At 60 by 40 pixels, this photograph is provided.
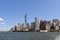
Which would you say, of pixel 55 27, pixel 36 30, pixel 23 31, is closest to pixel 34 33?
pixel 36 30

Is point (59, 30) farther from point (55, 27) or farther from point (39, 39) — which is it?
point (39, 39)

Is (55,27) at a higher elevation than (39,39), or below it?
higher

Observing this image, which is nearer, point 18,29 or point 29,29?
point 29,29

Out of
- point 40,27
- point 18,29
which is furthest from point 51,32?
point 18,29

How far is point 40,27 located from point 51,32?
3.79m

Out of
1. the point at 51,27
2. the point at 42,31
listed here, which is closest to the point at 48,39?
the point at 42,31

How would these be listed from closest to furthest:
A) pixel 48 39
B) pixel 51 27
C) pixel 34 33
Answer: pixel 48 39 < pixel 34 33 < pixel 51 27

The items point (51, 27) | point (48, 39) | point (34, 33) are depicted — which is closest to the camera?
point (48, 39)

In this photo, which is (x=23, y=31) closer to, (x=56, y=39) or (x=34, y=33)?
(x=34, y=33)

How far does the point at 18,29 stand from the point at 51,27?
32.7 feet

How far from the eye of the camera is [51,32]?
3700 cm

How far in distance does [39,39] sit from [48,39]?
2326mm

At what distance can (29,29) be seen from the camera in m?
37.8

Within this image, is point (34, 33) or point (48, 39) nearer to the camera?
point (48, 39)
